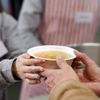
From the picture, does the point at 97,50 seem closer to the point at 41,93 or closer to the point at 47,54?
the point at 41,93

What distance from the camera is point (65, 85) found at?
2.91ft

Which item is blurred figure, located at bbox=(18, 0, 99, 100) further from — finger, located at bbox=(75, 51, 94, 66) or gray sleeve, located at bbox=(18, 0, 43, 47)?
finger, located at bbox=(75, 51, 94, 66)

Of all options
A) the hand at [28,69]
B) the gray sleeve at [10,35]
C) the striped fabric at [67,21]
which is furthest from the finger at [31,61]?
the striped fabric at [67,21]

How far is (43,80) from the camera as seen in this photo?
1068mm

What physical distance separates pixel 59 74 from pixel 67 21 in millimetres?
1256

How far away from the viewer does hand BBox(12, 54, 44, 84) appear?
104 centimetres

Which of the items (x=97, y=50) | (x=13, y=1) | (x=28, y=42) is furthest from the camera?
(x=13, y=1)

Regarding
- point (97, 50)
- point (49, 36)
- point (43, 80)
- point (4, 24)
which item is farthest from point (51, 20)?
point (43, 80)

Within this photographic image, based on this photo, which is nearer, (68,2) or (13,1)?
(68,2)

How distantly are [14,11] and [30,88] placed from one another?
66.0 inches

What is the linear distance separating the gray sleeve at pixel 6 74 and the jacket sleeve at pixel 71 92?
32 cm

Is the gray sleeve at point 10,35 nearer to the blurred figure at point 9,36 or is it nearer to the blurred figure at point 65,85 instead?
the blurred figure at point 9,36

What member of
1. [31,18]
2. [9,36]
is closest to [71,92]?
[9,36]

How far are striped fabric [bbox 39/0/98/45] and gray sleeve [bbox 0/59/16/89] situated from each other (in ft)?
3.31
